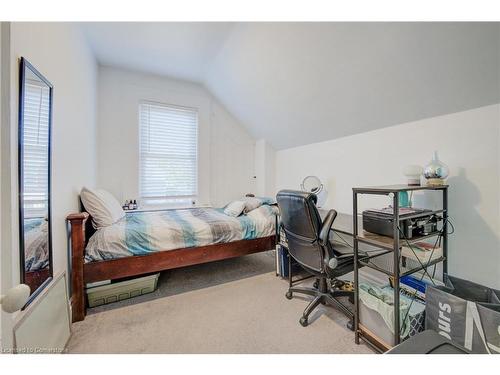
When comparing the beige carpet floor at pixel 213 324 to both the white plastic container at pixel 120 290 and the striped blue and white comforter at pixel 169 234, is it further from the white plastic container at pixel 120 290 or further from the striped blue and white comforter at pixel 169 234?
the striped blue and white comforter at pixel 169 234

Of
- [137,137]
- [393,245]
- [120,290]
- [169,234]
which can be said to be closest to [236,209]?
[169,234]

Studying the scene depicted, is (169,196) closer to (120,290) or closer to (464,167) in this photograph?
(120,290)

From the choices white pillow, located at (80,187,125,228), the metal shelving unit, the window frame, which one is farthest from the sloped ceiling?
white pillow, located at (80,187,125,228)

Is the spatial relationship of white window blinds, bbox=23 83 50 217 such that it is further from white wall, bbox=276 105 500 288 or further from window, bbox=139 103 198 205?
white wall, bbox=276 105 500 288

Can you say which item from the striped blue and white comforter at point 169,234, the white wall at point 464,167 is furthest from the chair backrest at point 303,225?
the white wall at point 464,167

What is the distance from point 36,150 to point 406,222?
2.29m

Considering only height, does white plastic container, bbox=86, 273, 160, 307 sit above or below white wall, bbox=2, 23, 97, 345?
below

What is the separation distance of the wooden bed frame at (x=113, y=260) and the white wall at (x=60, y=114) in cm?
10

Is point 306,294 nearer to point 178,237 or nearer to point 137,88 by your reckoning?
point 178,237

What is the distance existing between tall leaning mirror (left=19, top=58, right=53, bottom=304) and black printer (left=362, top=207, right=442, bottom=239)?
205 cm

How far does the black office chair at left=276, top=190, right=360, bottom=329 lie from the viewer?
1.45 m

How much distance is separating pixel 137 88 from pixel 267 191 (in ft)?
8.70
